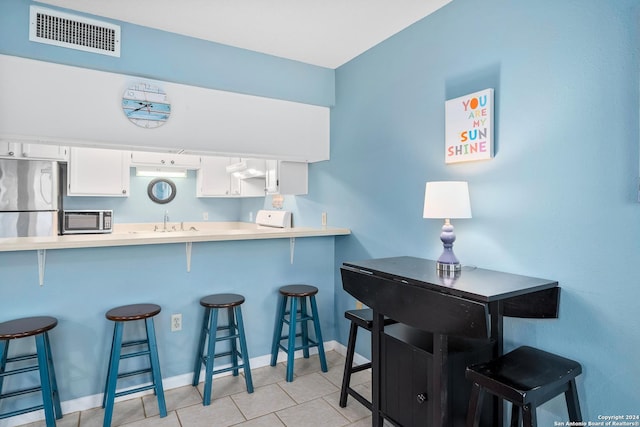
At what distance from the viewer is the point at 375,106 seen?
2.80 m

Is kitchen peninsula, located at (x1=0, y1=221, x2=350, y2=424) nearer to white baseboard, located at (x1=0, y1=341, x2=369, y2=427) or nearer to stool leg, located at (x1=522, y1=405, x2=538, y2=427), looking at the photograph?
white baseboard, located at (x1=0, y1=341, x2=369, y2=427)

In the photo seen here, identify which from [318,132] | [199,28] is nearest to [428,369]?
[318,132]

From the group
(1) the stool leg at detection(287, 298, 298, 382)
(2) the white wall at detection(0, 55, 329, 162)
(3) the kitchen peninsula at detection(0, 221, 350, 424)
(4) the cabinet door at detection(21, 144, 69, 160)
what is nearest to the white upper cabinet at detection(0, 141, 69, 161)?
(4) the cabinet door at detection(21, 144, 69, 160)

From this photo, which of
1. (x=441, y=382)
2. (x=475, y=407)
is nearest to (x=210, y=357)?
(x=441, y=382)

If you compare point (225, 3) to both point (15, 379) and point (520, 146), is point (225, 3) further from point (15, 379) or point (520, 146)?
point (15, 379)

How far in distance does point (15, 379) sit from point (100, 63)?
2.02m

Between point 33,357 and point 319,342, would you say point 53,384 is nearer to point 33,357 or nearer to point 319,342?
point 33,357

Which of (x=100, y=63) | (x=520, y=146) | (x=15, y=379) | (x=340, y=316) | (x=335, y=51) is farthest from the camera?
(x=340, y=316)

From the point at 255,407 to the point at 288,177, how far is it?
2.06 m

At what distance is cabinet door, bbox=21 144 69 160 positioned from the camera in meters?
3.56

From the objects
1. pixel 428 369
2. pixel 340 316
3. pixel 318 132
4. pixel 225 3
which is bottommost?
pixel 340 316

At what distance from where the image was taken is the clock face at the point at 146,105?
2.58 meters

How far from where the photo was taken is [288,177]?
3625 mm

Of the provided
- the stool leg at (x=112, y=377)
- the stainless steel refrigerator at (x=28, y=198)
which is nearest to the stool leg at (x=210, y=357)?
the stool leg at (x=112, y=377)
